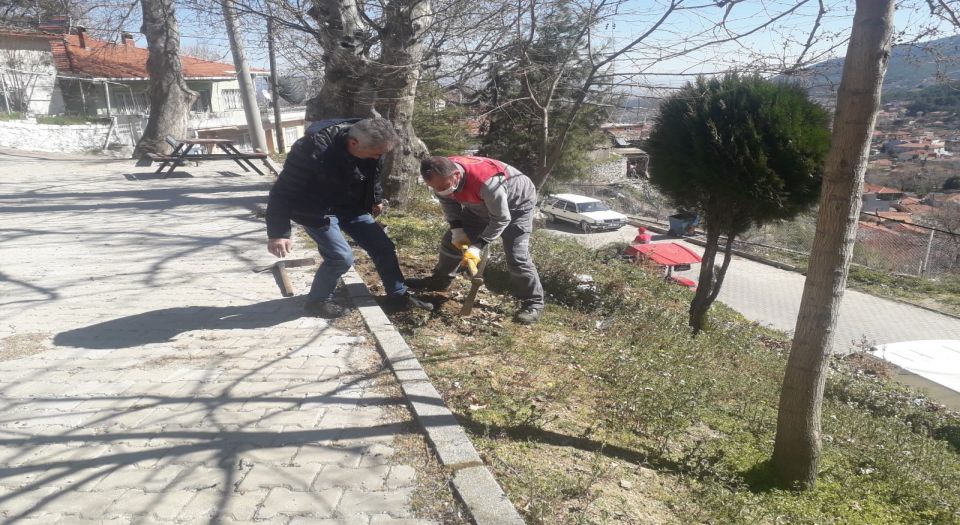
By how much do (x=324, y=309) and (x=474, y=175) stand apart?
1529 mm

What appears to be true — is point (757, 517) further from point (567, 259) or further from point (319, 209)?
point (567, 259)

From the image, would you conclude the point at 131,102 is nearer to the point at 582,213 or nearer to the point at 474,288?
the point at 582,213

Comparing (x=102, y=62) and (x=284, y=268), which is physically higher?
(x=102, y=62)

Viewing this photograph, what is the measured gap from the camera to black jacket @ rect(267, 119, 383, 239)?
4406 millimetres

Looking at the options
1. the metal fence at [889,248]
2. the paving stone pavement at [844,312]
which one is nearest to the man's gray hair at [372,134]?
the paving stone pavement at [844,312]

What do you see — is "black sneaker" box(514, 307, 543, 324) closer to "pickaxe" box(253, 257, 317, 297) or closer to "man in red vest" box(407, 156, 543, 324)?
"man in red vest" box(407, 156, 543, 324)

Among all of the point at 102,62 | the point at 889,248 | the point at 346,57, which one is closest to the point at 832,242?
the point at 346,57

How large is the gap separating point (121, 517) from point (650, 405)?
2893 mm

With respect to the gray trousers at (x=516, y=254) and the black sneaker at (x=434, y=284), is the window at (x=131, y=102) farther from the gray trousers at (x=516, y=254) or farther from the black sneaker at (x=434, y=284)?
the gray trousers at (x=516, y=254)

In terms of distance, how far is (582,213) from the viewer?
26.3 metres

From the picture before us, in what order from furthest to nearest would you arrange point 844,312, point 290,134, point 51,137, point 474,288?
point 290,134 → point 51,137 → point 844,312 → point 474,288

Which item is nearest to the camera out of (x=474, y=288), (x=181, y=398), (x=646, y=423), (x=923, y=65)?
(x=181, y=398)

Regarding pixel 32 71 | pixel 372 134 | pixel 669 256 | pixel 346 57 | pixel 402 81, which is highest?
pixel 32 71

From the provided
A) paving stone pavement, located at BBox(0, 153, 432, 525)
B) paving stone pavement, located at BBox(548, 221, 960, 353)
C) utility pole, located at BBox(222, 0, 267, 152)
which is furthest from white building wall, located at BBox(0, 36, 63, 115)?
paving stone pavement, located at BBox(548, 221, 960, 353)
